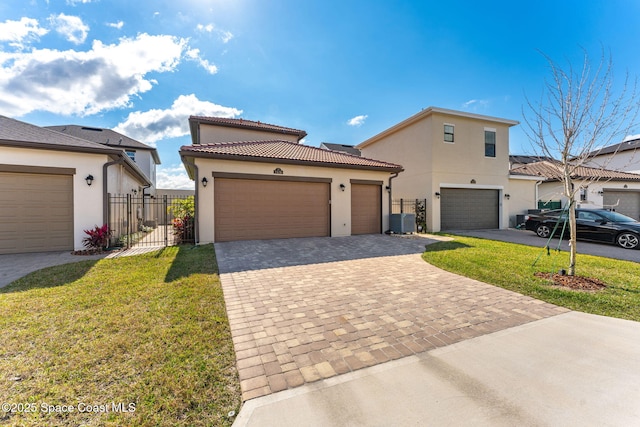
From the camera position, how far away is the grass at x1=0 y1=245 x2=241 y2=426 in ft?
6.71

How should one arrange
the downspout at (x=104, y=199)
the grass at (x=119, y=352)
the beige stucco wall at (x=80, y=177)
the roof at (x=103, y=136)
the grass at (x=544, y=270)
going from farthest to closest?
the roof at (x=103, y=136), the downspout at (x=104, y=199), the beige stucco wall at (x=80, y=177), the grass at (x=544, y=270), the grass at (x=119, y=352)

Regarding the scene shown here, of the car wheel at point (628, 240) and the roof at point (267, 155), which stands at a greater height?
the roof at point (267, 155)

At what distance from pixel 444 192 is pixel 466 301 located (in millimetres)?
11222

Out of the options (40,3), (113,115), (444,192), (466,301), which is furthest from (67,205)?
(444,192)

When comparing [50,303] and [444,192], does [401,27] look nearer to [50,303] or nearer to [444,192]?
[444,192]

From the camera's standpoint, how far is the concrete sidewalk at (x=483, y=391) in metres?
1.94

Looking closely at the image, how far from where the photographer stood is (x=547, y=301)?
4.36 metres

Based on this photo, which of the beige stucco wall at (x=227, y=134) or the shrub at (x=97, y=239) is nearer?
the shrub at (x=97, y=239)

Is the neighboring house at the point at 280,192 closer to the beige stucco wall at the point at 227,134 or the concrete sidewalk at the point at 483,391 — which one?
the beige stucco wall at the point at 227,134

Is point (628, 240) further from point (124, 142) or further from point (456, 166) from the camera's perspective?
point (124, 142)

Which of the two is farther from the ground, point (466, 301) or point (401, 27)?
point (401, 27)

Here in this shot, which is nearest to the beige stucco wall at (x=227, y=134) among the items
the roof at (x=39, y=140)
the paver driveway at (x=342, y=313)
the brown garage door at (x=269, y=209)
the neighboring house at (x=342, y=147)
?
the roof at (x=39, y=140)

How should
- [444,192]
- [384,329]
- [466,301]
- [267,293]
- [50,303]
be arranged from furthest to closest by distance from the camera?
1. [444,192]
2. [267,293]
3. [466,301]
4. [50,303]
5. [384,329]

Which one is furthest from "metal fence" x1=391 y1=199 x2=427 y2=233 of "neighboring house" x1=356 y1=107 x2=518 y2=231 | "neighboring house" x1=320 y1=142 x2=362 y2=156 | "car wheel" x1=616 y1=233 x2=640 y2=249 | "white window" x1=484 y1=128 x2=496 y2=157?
"neighboring house" x1=320 y1=142 x2=362 y2=156
